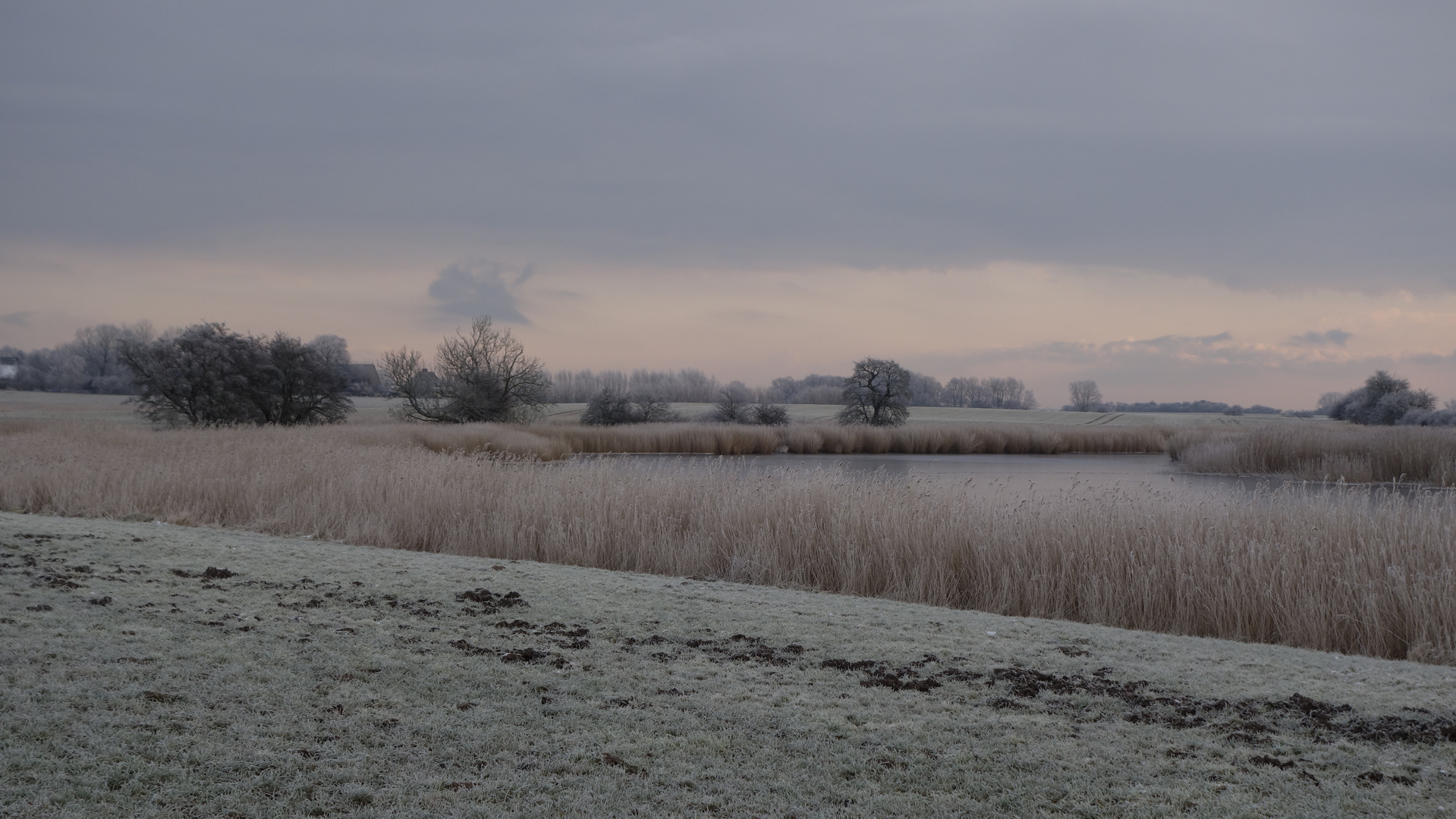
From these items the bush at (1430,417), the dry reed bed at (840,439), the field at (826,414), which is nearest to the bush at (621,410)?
the field at (826,414)

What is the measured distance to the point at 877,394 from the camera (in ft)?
123

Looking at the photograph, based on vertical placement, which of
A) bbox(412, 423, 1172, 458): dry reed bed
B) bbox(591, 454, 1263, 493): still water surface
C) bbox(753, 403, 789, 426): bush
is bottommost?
bbox(591, 454, 1263, 493): still water surface

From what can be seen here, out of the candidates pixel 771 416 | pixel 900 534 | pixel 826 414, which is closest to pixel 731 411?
pixel 771 416

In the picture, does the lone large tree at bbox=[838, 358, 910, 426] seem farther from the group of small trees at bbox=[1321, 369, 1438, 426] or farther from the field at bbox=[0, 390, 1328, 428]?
the group of small trees at bbox=[1321, 369, 1438, 426]

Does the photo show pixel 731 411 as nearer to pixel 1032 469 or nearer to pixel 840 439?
pixel 840 439

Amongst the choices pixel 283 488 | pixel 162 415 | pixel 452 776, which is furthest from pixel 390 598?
pixel 162 415

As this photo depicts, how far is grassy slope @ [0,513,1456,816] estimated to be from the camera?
1971 mm

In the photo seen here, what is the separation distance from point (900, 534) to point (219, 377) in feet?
75.9

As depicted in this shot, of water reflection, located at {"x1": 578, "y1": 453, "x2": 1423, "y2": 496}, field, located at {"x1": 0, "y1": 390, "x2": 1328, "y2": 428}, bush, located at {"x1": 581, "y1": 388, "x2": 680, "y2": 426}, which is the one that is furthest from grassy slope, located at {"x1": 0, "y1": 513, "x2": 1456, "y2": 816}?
bush, located at {"x1": 581, "y1": 388, "x2": 680, "y2": 426}

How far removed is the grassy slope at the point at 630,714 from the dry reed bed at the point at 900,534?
2.74m

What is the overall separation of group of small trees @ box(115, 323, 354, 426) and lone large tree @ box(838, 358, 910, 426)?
20970 mm

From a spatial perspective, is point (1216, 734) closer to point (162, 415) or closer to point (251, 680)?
point (251, 680)

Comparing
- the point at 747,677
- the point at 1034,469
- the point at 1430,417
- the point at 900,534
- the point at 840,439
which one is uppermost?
the point at 1430,417

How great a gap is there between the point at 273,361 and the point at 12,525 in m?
23.2
